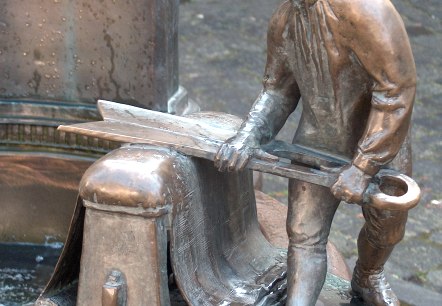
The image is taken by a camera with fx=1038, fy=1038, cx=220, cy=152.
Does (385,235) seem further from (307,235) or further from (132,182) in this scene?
(132,182)

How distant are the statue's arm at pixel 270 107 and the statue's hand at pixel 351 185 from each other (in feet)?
0.78

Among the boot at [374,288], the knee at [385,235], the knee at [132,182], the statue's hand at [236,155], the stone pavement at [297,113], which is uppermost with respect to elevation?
the statue's hand at [236,155]

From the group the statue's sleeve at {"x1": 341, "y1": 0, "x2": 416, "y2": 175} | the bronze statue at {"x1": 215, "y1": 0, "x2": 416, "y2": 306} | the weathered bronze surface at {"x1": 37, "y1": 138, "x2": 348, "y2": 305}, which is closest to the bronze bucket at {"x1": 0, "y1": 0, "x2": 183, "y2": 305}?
the weathered bronze surface at {"x1": 37, "y1": 138, "x2": 348, "y2": 305}

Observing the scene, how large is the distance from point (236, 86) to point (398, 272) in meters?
2.45

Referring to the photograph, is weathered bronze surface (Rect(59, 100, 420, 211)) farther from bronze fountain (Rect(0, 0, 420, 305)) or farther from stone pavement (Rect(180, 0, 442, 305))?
stone pavement (Rect(180, 0, 442, 305))

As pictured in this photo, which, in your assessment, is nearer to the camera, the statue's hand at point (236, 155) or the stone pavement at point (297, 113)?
the statue's hand at point (236, 155)

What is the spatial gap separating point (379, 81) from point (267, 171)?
38cm

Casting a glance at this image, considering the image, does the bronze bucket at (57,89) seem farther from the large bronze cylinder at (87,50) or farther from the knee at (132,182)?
the knee at (132,182)

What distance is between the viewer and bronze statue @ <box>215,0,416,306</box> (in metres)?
2.67

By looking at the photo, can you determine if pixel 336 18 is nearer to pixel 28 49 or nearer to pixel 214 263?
pixel 214 263

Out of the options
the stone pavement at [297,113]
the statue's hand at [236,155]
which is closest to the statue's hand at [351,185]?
the statue's hand at [236,155]

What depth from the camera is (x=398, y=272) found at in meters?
4.82

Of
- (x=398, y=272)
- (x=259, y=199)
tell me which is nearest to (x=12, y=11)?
(x=259, y=199)

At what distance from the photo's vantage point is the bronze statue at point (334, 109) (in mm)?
2666
